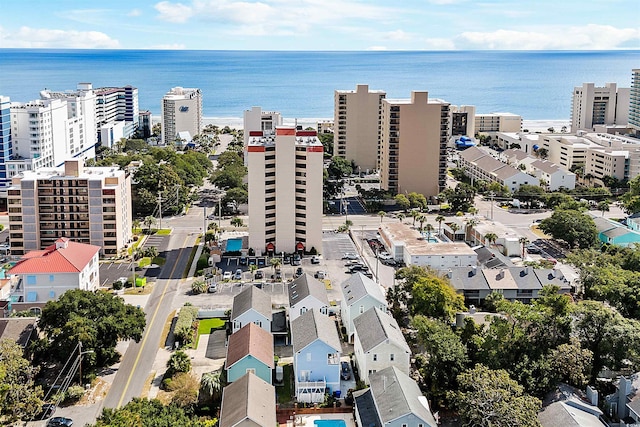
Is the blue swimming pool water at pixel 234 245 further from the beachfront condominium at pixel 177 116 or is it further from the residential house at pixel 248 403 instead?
the beachfront condominium at pixel 177 116

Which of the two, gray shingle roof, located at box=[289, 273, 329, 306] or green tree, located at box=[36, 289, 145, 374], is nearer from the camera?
green tree, located at box=[36, 289, 145, 374]

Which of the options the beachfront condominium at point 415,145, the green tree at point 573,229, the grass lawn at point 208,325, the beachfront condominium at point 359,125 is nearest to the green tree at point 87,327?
the grass lawn at point 208,325

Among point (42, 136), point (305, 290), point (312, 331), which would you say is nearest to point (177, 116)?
point (42, 136)

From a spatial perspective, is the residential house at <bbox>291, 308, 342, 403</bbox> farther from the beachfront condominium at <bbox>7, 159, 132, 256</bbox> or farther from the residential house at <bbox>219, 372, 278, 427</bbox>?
the beachfront condominium at <bbox>7, 159, 132, 256</bbox>

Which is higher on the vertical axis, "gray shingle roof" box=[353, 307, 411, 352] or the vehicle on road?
"gray shingle roof" box=[353, 307, 411, 352]

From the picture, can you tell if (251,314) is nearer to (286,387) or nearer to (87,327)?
(286,387)

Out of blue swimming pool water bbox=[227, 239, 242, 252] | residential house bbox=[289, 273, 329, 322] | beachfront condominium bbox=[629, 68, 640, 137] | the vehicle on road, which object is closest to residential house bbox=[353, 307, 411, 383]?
residential house bbox=[289, 273, 329, 322]

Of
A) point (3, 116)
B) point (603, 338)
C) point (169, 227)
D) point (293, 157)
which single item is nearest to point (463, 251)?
point (293, 157)
